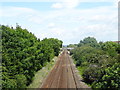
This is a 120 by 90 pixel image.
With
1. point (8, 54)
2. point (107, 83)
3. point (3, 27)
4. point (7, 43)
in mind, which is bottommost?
point (107, 83)

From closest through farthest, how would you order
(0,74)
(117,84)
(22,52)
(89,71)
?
1. (0,74)
2. (117,84)
3. (22,52)
4. (89,71)

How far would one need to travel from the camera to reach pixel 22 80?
17.9 m

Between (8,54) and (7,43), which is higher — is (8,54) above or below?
below

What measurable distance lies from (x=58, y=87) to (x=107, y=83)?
756 cm

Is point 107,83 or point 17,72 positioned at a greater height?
point 17,72

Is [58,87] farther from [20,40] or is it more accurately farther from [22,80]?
[20,40]

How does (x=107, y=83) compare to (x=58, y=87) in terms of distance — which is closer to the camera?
(x=107, y=83)

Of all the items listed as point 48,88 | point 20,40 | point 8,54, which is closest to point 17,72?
point 8,54

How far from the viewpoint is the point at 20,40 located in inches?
791

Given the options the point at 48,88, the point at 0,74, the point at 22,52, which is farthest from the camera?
the point at 48,88

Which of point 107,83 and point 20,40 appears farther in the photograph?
point 20,40

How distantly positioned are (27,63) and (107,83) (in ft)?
30.7

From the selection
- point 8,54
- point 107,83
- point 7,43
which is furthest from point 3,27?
point 107,83

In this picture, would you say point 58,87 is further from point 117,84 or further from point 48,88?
point 117,84
